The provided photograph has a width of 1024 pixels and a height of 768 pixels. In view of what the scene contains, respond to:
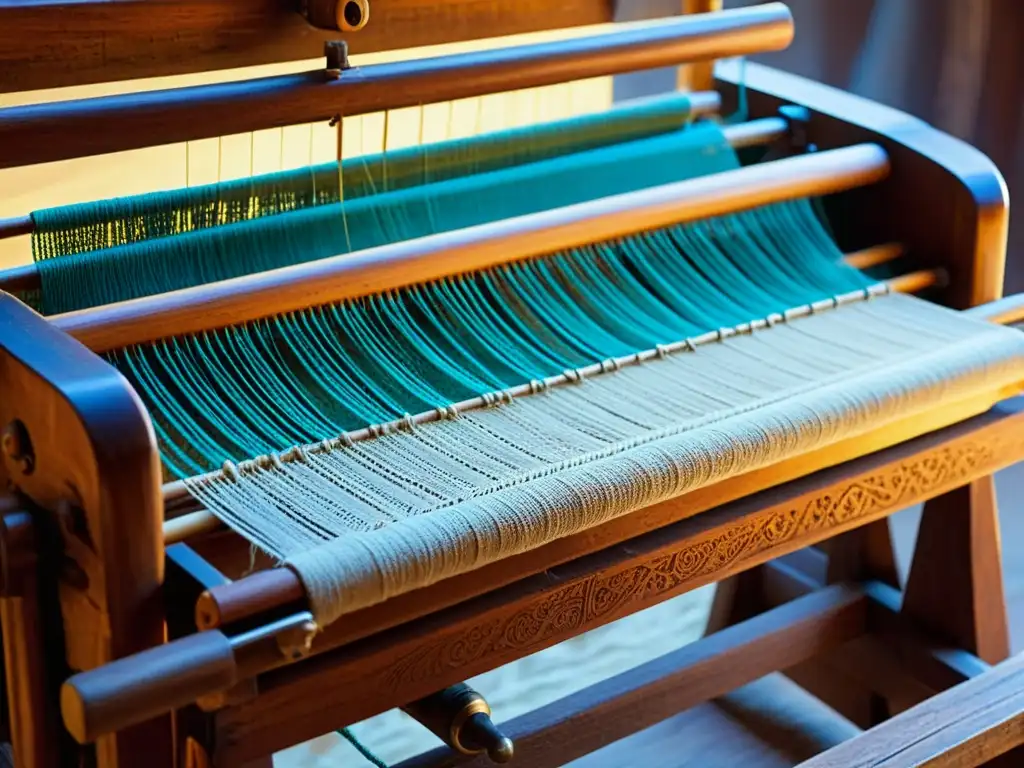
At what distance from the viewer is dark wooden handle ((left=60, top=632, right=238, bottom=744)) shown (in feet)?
2.69

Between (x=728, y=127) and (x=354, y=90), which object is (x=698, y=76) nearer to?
(x=728, y=127)

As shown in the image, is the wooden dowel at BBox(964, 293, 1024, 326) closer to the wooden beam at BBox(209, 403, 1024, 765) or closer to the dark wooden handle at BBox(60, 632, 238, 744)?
the wooden beam at BBox(209, 403, 1024, 765)

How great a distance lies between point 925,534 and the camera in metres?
1.68

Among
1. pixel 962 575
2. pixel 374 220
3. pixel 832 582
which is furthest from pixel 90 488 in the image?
pixel 832 582

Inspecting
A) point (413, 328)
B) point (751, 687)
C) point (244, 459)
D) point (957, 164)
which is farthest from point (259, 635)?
point (751, 687)

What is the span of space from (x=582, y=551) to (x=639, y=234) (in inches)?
17.1

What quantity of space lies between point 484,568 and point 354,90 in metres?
0.45

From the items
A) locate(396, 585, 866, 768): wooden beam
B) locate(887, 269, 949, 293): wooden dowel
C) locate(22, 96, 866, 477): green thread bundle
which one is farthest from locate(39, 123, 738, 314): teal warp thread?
locate(396, 585, 866, 768): wooden beam

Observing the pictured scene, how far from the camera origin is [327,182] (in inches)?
53.8

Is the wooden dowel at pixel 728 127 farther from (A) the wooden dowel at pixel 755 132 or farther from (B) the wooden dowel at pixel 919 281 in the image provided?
(B) the wooden dowel at pixel 919 281

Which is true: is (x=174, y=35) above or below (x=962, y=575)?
above

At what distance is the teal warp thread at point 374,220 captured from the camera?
1210 millimetres

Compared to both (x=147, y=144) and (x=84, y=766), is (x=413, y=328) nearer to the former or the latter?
(x=147, y=144)

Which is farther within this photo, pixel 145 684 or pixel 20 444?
pixel 20 444
